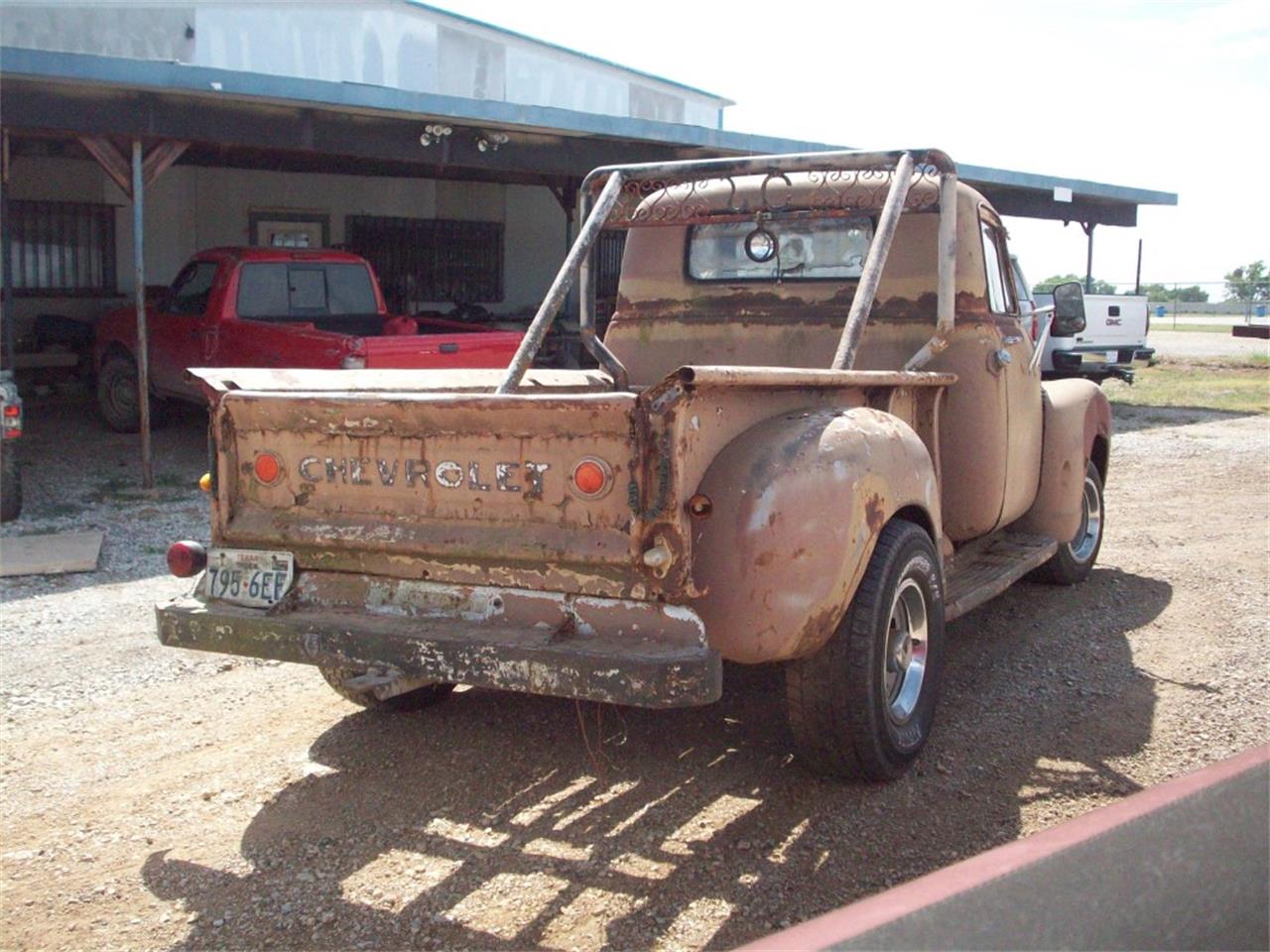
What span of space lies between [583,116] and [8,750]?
29.8 ft

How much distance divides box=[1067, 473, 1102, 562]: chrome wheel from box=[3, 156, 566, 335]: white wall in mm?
12114

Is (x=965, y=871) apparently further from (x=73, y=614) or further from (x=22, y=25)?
(x=22, y=25)

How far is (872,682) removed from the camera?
12.6 feet

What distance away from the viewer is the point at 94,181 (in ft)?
50.2

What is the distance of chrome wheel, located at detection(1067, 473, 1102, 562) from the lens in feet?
22.9

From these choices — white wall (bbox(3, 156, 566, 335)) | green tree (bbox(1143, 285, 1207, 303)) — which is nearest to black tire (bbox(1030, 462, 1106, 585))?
white wall (bbox(3, 156, 566, 335))

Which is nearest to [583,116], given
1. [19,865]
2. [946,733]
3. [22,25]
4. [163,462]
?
[163,462]

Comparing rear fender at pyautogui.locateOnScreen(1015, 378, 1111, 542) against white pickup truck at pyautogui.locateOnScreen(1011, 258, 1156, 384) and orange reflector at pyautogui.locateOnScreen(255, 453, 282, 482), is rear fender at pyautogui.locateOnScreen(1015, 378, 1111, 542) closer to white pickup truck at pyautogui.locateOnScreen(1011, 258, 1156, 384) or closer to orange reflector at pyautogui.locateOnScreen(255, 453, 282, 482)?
orange reflector at pyautogui.locateOnScreen(255, 453, 282, 482)

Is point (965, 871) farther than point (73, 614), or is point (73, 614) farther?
point (73, 614)

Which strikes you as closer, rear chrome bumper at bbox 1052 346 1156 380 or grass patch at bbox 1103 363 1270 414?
rear chrome bumper at bbox 1052 346 1156 380

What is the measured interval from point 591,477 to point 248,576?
127 cm

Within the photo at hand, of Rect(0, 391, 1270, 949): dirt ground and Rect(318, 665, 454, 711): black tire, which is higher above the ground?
Rect(318, 665, 454, 711): black tire

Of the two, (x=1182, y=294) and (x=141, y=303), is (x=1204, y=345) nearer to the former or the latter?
(x=141, y=303)

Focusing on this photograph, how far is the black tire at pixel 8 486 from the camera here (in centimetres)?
861
